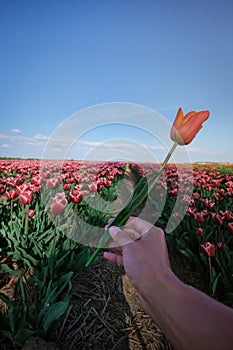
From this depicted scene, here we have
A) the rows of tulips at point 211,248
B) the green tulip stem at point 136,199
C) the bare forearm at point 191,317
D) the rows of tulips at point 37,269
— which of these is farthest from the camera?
the rows of tulips at point 211,248

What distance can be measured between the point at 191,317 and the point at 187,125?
573mm

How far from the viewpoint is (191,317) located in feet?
2.23

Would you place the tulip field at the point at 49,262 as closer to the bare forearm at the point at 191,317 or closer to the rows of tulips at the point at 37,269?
the rows of tulips at the point at 37,269

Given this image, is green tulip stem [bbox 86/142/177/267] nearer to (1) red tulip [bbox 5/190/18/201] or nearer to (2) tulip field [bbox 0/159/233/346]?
(2) tulip field [bbox 0/159/233/346]

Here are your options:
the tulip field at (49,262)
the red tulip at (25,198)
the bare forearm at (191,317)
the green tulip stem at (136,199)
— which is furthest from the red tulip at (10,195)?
the bare forearm at (191,317)

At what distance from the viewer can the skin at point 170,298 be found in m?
0.63

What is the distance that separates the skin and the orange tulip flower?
1.27 ft

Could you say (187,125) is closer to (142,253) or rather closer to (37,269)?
(142,253)

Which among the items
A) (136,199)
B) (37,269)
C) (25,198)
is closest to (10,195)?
(25,198)

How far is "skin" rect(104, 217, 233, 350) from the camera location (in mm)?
630

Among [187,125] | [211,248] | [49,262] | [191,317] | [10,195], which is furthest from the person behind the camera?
[10,195]

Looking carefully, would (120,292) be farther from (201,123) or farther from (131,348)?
(201,123)

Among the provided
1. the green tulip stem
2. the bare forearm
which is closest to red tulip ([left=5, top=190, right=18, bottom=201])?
the green tulip stem

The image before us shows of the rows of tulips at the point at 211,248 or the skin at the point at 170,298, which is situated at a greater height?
the skin at the point at 170,298
